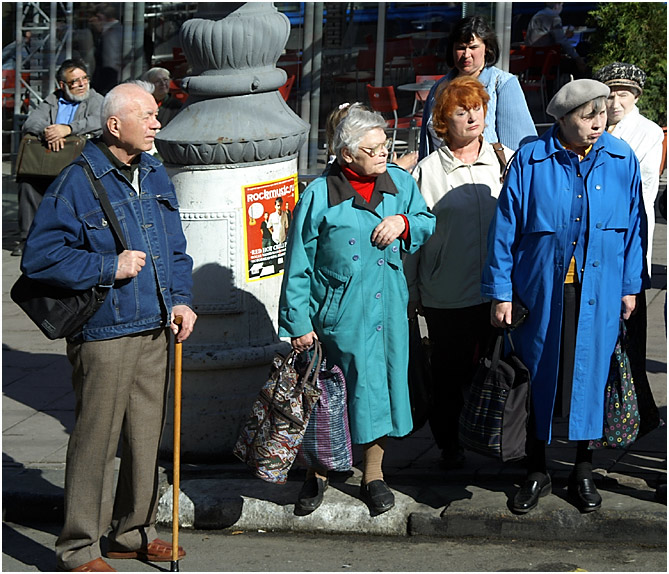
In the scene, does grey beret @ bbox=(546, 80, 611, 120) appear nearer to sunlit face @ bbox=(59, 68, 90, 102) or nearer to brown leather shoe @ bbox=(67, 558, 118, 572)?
brown leather shoe @ bbox=(67, 558, 118, 572)

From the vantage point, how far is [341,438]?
202 inches

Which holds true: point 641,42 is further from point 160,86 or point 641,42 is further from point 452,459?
point 452,459

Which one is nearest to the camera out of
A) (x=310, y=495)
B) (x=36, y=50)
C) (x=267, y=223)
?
(x=310, y=495)

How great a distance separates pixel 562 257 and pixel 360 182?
925 millimetres

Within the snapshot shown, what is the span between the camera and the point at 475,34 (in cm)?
596

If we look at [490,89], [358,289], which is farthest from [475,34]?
[358,289]

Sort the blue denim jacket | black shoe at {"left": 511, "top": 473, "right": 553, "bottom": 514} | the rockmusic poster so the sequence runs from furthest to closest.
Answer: the rockmusic poster → black shoe at {"left": 511, "top": 473, "right": 553, "bottom": 514} → the blue denim jacket

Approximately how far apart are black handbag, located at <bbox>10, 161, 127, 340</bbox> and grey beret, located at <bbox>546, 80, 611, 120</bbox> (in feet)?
6.18

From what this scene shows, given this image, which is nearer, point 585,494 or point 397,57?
point 585,494

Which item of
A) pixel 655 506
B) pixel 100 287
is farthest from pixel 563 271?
pixel 100 287

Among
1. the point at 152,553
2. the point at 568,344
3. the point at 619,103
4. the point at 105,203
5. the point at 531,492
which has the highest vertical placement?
the point at 619,103

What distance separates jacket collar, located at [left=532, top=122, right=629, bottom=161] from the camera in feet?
16.0

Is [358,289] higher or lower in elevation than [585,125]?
lower

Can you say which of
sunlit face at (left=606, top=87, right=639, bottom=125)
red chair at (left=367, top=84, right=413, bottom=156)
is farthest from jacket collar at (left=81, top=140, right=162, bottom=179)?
red chair at (left=367, top=84, right=413, bottom=156)
